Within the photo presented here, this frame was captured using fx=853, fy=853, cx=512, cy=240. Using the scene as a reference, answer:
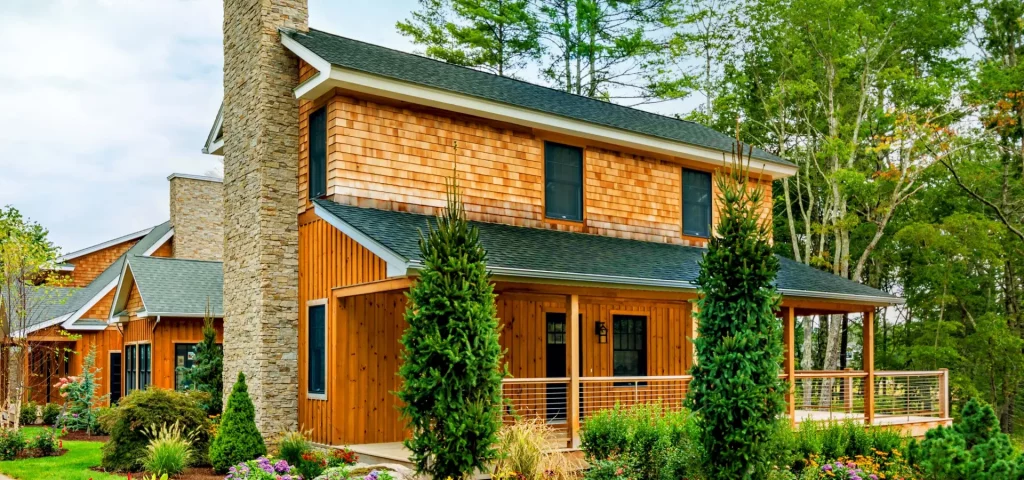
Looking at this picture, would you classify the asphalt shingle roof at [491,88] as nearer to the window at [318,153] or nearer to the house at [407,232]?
the house at [407,232]

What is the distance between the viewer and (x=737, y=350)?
9344 mm

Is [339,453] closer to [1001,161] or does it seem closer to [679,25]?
[679,25]

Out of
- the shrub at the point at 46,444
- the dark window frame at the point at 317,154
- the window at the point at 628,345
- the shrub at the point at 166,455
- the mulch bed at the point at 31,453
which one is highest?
the dark window frame at the point at 317,154

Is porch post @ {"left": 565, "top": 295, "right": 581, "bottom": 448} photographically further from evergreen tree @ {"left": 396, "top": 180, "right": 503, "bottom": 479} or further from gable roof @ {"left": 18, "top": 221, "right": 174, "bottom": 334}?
gable roof @ {"left": 18, "top": 221, "right": 174, "bottom": 334}

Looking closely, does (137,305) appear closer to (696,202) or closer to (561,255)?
(561,255)

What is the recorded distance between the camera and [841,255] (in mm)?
26688

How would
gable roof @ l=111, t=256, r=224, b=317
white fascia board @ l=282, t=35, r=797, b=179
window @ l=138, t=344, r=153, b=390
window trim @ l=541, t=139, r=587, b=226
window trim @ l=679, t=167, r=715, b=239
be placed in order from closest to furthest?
white fascia board @ l=282, t=35, r=797, b=179 < window trim @ l=541, t=139, r=587, b=226 < window trim @ l=679, t=167, r=715, b=239 < gable roof @ l=111, t=256, r=224, b=317 < window @ l=138, t=344, r=153, b=390

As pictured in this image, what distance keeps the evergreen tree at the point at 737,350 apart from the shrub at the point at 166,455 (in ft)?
22.3

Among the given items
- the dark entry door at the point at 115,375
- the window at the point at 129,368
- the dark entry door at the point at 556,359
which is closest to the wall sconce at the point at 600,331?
the dark entry door at the point at 556,359

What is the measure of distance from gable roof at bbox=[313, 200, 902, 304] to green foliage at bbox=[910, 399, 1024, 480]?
10.8 feet

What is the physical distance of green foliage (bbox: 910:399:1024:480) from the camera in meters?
9.42

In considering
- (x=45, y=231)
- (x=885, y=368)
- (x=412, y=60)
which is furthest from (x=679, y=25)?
(x=45, y=231)

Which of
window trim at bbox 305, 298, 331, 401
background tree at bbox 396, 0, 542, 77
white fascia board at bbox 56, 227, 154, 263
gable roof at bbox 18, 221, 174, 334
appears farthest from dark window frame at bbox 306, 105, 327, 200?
white fascia board at bbox 56, 227, 154, 263

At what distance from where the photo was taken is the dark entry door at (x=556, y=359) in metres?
15.0
